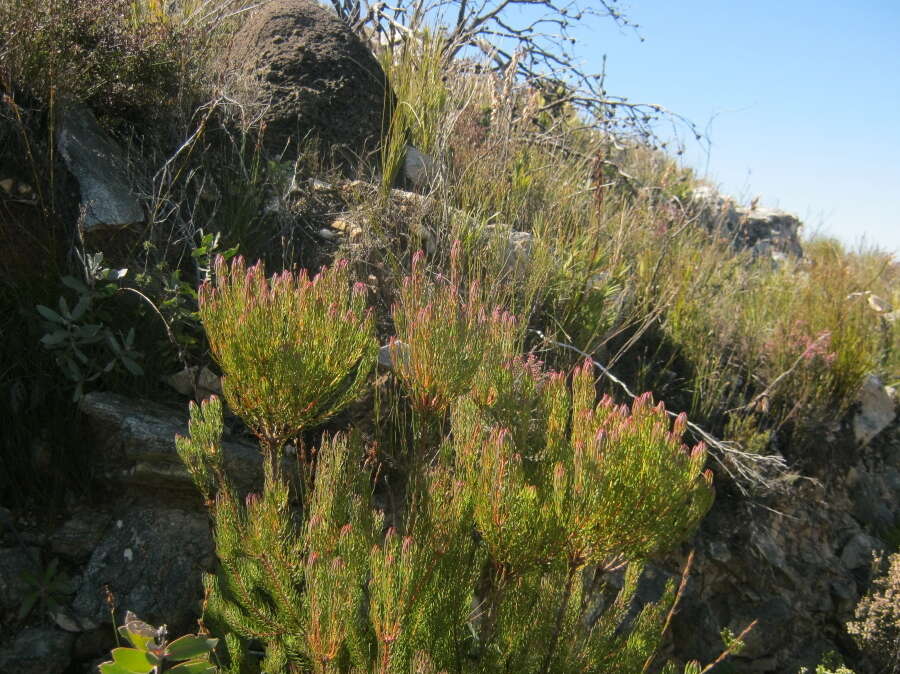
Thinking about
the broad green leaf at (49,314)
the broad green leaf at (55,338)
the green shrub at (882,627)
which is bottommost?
the green shrub at (882,627)

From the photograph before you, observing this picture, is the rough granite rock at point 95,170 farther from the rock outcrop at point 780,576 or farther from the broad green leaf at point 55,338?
the rock outcrop at point 780,576

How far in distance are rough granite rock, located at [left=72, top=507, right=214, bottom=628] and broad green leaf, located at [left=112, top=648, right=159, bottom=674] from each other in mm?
1131

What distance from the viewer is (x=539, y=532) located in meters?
1.90

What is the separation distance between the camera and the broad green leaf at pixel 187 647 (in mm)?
1600

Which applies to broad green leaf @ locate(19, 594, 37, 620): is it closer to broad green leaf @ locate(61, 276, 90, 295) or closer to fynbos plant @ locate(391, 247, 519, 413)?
broad green leaf @ locate(61, 276, 90, 295)

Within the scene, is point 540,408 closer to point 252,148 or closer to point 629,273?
point 252,148

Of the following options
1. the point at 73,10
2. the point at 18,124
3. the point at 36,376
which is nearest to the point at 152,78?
the point at 73,10

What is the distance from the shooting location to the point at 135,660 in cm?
156

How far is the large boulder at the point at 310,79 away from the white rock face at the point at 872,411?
3903 millimetres

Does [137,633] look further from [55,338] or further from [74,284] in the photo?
[74,284]

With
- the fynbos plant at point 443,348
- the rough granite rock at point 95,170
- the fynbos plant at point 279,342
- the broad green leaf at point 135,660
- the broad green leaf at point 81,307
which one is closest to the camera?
the broad green leaf at point 135,660

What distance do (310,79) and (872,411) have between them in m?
4.57

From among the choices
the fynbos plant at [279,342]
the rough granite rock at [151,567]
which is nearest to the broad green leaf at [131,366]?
the rough granite rock at [151,567]

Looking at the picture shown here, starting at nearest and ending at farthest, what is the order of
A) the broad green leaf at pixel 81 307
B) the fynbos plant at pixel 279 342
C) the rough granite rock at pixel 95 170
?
the fynbos plant at pixel 279 342, the broad green leaf at pixel 81 307, the rough granite rock at pixel 95 170
